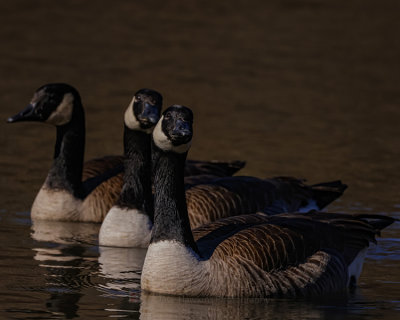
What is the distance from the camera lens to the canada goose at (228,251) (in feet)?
33.0

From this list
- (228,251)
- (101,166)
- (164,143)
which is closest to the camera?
(228,251)

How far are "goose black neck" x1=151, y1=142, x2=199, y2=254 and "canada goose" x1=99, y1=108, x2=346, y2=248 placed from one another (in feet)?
8.22

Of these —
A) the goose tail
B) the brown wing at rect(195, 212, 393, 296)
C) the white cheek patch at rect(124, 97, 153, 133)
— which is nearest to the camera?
the brown wing at rect(195, 212, 393, 296)

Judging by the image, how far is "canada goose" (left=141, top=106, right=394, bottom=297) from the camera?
10055 mm

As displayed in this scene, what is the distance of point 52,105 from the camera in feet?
48.0

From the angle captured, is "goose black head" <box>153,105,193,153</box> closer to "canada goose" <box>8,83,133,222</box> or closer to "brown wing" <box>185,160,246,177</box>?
"canada goose" <box>8,83,133,222</box>

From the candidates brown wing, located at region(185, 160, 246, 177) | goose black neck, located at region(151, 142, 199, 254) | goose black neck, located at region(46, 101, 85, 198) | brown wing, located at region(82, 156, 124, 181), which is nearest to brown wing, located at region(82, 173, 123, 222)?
goose black neck, located at region(46, 101, 85, 198)

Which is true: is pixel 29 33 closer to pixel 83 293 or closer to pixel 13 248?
pixel 13 248

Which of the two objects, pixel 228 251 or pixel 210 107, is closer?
pixel 228 251

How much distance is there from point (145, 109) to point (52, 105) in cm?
203

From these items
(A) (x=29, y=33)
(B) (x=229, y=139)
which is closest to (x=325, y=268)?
(B) (x=229, y=139)

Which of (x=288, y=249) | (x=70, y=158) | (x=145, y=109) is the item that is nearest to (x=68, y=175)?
(x=70, y=158)

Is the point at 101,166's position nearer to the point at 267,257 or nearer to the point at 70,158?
the point at 70,158

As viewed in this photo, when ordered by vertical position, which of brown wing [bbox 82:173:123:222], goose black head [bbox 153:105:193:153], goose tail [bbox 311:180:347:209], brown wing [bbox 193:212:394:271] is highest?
goose black head [bbox 153:105:193:153]
